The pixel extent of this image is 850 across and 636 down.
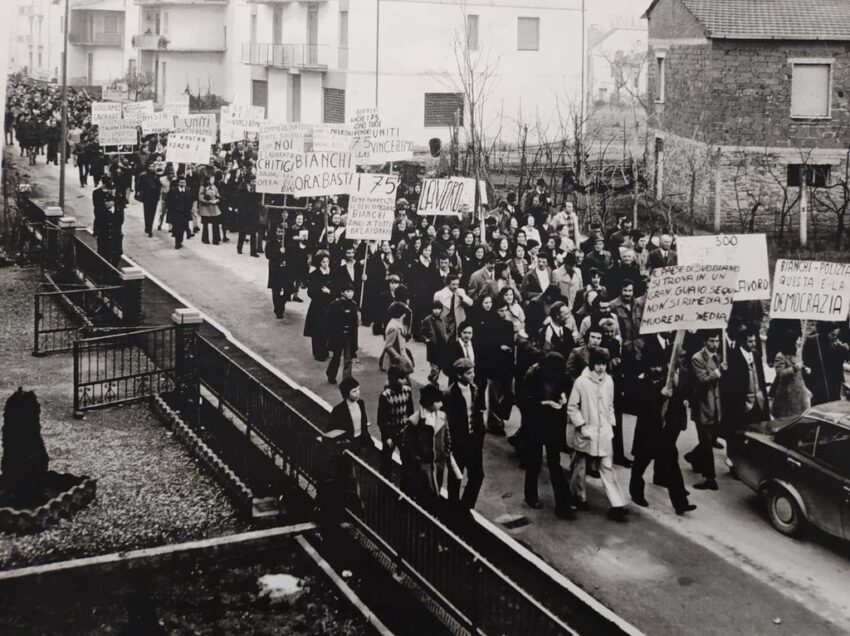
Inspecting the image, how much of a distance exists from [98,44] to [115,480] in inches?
2660

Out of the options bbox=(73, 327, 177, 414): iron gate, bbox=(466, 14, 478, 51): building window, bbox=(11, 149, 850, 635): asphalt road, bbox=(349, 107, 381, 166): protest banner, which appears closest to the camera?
bbox=(11, 149, 850, 635): asphalt road

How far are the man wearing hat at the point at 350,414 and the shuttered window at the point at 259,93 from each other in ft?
138

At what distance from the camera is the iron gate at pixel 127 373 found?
509 inches

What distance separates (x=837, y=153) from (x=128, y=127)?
17.3m

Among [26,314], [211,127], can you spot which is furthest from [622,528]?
[211,127]

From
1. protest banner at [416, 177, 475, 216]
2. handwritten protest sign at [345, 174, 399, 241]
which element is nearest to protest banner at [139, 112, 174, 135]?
protest banner at [416, 177, 475, 216]

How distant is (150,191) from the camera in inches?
939

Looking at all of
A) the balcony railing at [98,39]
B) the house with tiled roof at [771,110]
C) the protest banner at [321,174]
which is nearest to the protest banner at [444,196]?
the protest banner at [321,174]

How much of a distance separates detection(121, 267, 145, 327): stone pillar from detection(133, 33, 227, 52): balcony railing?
4859 centimetres

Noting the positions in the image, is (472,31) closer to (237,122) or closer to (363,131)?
(237,122)

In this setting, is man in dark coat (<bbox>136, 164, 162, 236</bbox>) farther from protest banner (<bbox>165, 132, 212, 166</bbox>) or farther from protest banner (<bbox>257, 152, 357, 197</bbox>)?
protest banner (<bbox>257, 152, 357, 197</bbox>)

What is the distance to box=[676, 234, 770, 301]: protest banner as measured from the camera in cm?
1234

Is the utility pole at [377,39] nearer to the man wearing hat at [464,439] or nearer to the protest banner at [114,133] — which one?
the protest banner at [114,133]

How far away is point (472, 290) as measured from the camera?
49.6ft
